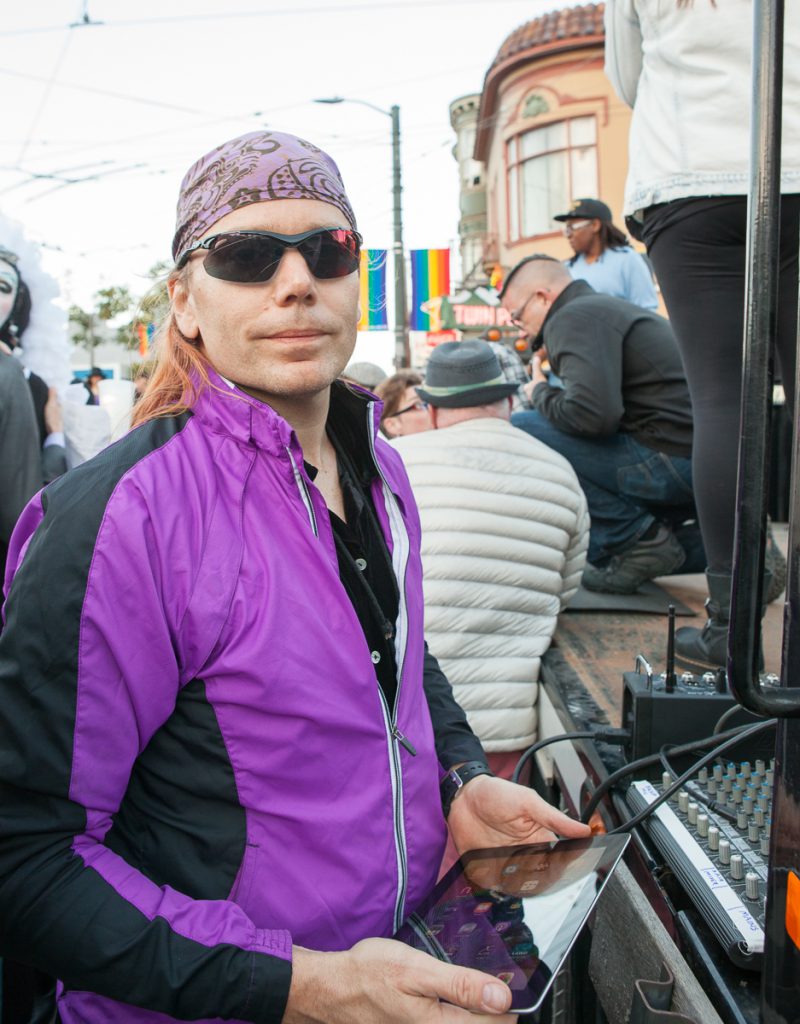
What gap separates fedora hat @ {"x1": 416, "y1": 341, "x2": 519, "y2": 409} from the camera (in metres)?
3.42

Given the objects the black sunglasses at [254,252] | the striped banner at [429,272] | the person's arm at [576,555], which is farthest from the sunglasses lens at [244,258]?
the striped banner at [429,272]

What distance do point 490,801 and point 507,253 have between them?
22743 mm

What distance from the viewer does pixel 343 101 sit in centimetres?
1493

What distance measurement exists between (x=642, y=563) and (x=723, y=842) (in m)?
2.48

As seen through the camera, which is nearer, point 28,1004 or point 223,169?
point 223,169

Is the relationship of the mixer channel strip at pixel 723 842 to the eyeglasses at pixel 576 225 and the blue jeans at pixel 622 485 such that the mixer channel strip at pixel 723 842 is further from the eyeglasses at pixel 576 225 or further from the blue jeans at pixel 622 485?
the eyeglasses at pixel 576 225

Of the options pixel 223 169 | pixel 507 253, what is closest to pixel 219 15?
pixel 507 253

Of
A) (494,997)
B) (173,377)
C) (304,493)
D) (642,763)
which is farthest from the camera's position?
(642,763)

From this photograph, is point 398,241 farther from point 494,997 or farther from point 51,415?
point 494,997

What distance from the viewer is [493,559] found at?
3066 mm

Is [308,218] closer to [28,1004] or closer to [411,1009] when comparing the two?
[411,1009]

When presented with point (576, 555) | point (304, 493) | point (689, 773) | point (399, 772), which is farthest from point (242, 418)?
point (576, 555)

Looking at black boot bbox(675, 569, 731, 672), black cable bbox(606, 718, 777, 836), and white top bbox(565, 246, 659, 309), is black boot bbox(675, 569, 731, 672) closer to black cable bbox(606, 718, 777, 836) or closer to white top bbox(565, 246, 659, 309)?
black cable bbox(606, 718, 777, 836)

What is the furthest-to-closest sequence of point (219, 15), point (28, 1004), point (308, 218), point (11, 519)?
1. point (219, 15)
2. point (11, 519)
3. point (28, 1004)
4. point (308, 218)
